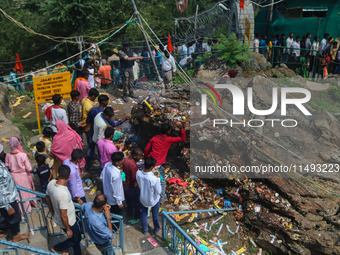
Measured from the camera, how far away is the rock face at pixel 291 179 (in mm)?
6547

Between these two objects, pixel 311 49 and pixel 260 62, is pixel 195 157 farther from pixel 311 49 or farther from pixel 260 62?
pixel 311 49

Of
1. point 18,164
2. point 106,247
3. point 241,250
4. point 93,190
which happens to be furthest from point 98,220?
point 241,250

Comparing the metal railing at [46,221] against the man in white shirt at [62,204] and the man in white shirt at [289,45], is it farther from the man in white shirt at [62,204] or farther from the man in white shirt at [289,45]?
the man in white shirt at [289,45]

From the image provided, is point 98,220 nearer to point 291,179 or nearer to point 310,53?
point 291,179

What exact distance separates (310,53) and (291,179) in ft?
30.5

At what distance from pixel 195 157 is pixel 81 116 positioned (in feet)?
9.54

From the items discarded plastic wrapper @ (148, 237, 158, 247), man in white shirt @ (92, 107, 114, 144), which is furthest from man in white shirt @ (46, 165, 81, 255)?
man in white shirt @ (92, 107, 114, 144)

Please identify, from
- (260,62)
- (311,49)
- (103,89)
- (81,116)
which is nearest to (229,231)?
(81,116)

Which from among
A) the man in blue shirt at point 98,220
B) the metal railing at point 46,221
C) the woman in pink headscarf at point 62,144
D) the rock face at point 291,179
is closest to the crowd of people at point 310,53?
the rock face at point 291,179

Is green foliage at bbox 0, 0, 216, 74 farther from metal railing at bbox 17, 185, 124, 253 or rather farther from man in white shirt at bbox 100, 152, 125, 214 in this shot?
man in white shirt at bbox 100, 152, 125, 214

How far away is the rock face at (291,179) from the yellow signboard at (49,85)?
3599mm

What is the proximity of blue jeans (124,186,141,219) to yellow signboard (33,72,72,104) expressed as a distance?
397cm

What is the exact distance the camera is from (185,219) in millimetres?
6875

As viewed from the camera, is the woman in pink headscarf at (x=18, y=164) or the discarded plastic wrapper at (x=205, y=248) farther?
the discarded plastic wrapper at (x=205, y=248)
